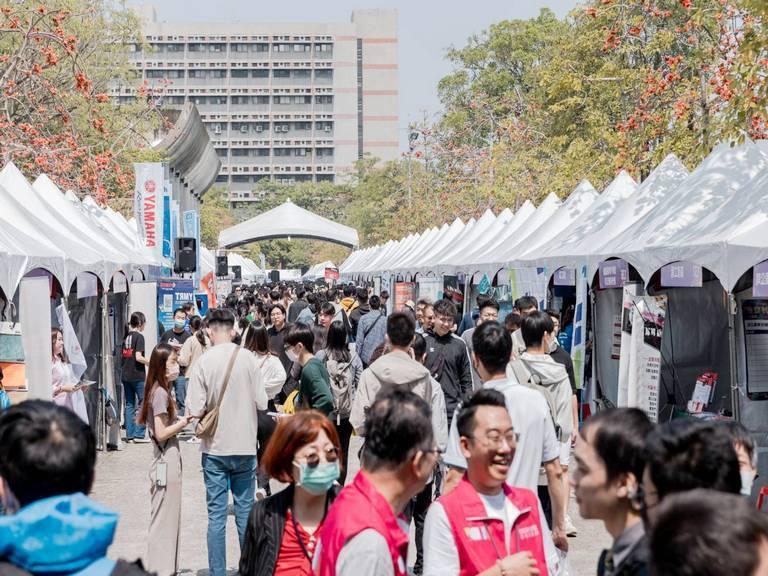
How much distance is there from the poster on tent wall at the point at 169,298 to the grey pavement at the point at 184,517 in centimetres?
375

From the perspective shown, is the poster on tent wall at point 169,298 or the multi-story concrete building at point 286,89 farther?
the multi-story concrete building at point 286,89

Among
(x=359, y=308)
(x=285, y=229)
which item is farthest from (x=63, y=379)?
(x=285, y=229)

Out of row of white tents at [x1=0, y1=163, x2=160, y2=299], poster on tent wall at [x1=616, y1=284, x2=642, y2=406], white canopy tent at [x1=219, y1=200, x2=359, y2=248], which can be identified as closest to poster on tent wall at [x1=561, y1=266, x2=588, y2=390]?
poster on tent wall at [x1=616, y1=284, x2=642, y2=406]

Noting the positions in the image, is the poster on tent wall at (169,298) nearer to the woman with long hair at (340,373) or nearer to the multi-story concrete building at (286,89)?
the woman with long hair at (340,373)

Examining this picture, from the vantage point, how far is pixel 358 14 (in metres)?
152

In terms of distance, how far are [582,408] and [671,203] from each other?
3.39 meters

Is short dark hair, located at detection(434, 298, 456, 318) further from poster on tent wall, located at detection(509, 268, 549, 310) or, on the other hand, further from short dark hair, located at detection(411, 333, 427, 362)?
poster on tent wall, located at detection(509, 268, 549, 310)

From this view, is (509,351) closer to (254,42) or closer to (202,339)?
(202,339)

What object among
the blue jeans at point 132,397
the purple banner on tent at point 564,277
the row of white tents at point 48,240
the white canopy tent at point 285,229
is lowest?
the blue jeans at point 132,397

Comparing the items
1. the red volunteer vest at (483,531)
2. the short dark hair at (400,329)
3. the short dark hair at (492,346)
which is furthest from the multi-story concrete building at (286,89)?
the red volunteer vest at (483,531)

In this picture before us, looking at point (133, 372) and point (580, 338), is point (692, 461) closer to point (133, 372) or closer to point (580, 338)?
point (580, 338)

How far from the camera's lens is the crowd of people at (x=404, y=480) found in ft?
9.91

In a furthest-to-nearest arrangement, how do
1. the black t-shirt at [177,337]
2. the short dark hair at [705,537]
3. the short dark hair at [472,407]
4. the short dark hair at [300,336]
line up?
the black t-shirt at [177,337] < the short dark hair at [300,336] < the short dark hair at [472,407] < the short dark hair at [705,537]

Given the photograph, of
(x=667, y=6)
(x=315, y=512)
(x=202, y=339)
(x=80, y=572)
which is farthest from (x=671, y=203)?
(x=667, y=6)
